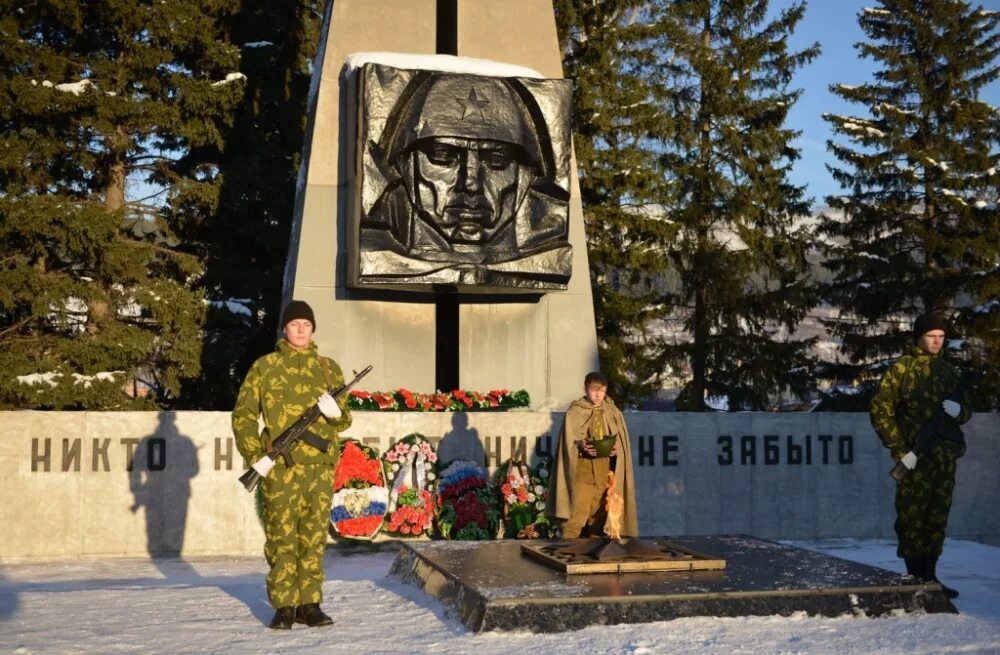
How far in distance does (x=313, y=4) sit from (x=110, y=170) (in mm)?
6103

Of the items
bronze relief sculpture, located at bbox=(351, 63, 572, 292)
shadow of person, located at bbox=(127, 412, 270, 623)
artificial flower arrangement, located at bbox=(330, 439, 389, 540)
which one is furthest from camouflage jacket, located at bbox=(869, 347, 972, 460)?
shadow of person, located at bbox=(127, 412, 270, 623)

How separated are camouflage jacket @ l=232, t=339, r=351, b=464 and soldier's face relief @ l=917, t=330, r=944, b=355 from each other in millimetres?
4106

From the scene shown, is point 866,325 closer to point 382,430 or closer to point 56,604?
point 382,430

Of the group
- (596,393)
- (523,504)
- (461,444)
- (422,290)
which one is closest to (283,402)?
(596,393)

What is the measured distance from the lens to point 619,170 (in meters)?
23.2

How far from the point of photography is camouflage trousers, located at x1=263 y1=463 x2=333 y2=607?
6.31m

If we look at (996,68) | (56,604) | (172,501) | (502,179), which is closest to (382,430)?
(172,501)

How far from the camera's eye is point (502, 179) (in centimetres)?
1227

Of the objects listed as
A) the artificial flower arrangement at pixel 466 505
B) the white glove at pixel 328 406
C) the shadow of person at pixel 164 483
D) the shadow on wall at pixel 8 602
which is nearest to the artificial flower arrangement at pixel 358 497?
the artificial flower arrangement at pixel 466 505

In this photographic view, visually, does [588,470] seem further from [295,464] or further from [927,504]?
[295,464]

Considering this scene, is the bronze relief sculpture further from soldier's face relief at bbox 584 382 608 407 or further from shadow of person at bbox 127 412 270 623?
soldier's face relief at bbox 584 382 608 407

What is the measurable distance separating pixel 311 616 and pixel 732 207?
779 inches

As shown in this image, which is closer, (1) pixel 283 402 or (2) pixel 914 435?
(1) pixel 283 402

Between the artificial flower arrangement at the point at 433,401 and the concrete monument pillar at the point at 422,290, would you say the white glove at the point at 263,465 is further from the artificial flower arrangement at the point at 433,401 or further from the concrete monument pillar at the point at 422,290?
the concrete monument pillar at the point at 422,290
